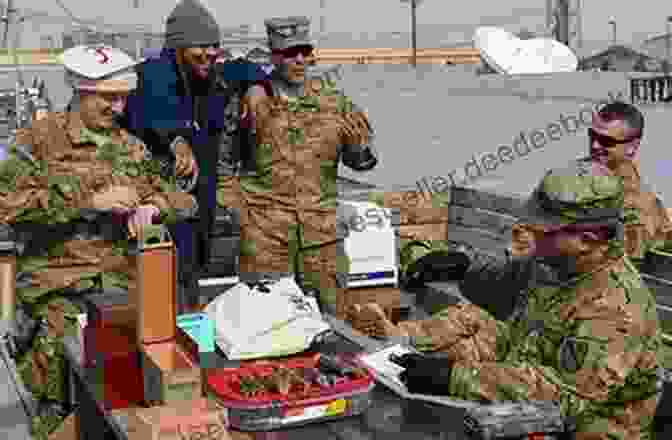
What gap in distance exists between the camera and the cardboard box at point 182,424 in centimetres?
242

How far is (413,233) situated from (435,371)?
3452 mm

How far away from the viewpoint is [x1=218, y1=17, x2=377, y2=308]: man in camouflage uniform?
471 centimetres

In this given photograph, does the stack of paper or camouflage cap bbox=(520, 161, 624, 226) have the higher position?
camouflage cap bbox=(520, 161, 624, 226)

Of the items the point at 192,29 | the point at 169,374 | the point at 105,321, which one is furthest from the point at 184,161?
the point at 169,374

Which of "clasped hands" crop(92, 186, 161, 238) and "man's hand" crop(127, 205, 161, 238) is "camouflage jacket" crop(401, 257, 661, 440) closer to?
"man's hand" crop(127, 205, 161, 238)

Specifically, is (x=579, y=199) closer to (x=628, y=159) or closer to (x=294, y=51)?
(x=628, y=159)

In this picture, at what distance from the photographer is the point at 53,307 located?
3879 mm

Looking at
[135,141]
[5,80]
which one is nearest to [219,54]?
[135,141]

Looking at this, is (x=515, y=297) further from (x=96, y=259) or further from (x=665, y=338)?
(x=96, y=259)

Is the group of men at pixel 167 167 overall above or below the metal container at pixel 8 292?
above

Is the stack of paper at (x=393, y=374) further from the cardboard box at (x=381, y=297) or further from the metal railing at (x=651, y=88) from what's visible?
the metal railing at (x=651, y=88)

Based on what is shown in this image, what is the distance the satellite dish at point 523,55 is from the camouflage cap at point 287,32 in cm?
2878

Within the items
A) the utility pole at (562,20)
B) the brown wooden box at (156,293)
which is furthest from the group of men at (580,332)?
the utility pole at (562,20)

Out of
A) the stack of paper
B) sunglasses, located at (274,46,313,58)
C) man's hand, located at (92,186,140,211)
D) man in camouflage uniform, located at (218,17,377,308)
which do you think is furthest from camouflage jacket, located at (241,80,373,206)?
the stack of paper
